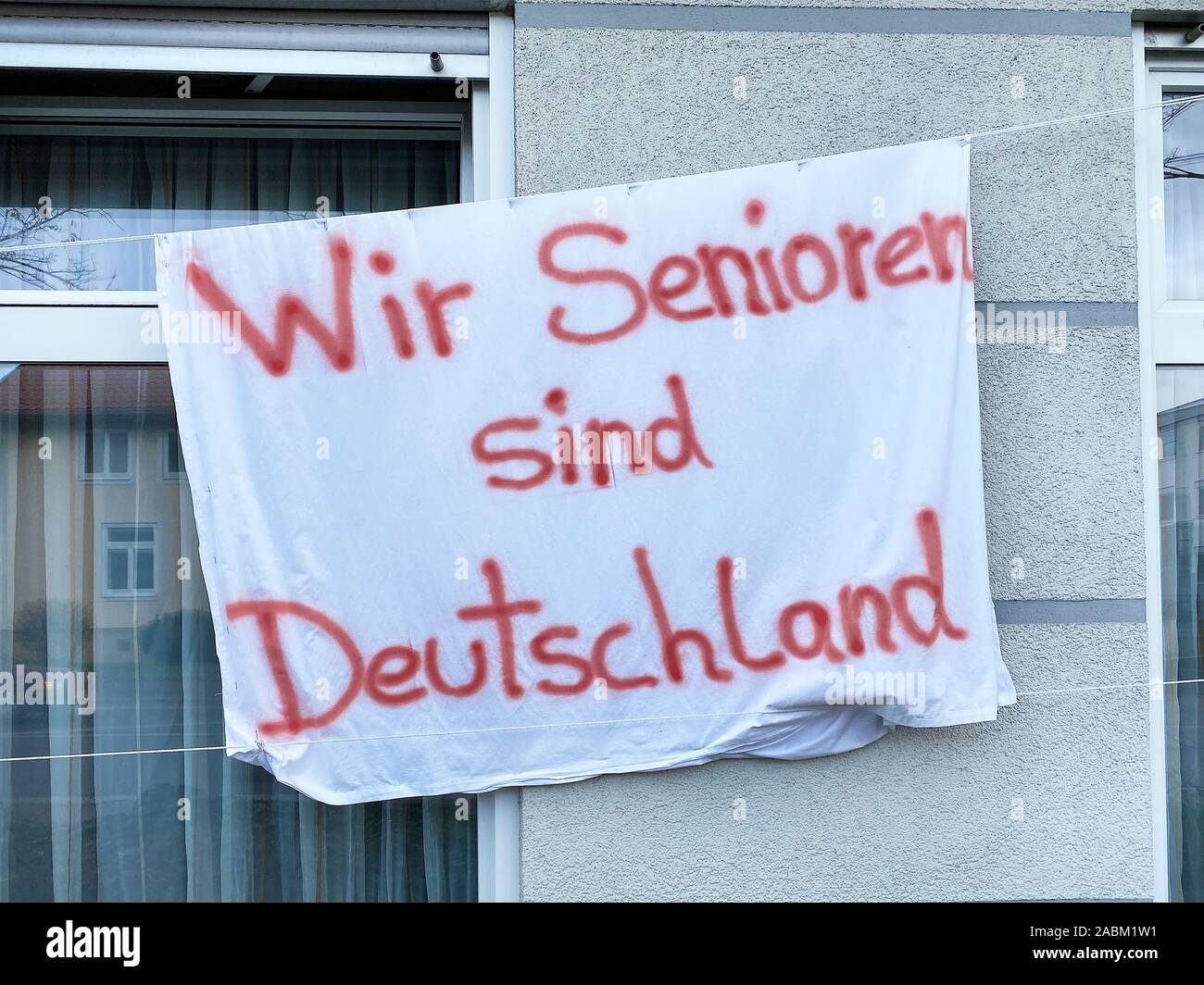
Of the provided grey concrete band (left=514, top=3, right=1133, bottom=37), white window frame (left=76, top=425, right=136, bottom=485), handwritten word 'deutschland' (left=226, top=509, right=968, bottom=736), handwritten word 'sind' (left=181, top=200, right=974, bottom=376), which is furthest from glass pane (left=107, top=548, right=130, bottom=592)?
grey concrete band (left=514, top=3, right=1133, bottom=37)

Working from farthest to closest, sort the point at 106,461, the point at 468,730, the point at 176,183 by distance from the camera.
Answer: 1. the point at 176,183
2. the point at 106,461
3. the point at 468,730

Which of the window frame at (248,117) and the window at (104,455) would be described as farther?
the window frame at (248,117)

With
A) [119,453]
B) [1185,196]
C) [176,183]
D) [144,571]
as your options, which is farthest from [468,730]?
[1185,196]

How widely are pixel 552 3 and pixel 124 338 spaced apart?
1536 mm

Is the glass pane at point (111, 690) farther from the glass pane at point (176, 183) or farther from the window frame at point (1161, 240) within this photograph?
the window frame at point (1161, 240)

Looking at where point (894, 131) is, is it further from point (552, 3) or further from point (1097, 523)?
point (1097, 523)

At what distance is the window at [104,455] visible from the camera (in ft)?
10.5

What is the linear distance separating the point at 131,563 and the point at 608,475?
54.2 inches

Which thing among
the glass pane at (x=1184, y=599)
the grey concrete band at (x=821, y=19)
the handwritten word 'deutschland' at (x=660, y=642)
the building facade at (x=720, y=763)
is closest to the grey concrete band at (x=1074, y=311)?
the building facade at (x=720, y=763)

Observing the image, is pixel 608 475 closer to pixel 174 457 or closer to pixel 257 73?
pixel 174 457

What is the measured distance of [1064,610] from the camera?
321cm

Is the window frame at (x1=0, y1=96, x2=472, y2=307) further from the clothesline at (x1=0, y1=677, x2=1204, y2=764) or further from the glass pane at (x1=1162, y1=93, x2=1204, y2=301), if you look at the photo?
the glass pane at (x1=1162, y1=93, x2=1204, y2=301)

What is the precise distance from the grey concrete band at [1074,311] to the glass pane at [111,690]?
2361 mm

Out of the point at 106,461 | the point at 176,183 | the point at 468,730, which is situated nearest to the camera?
the point at 468,730
